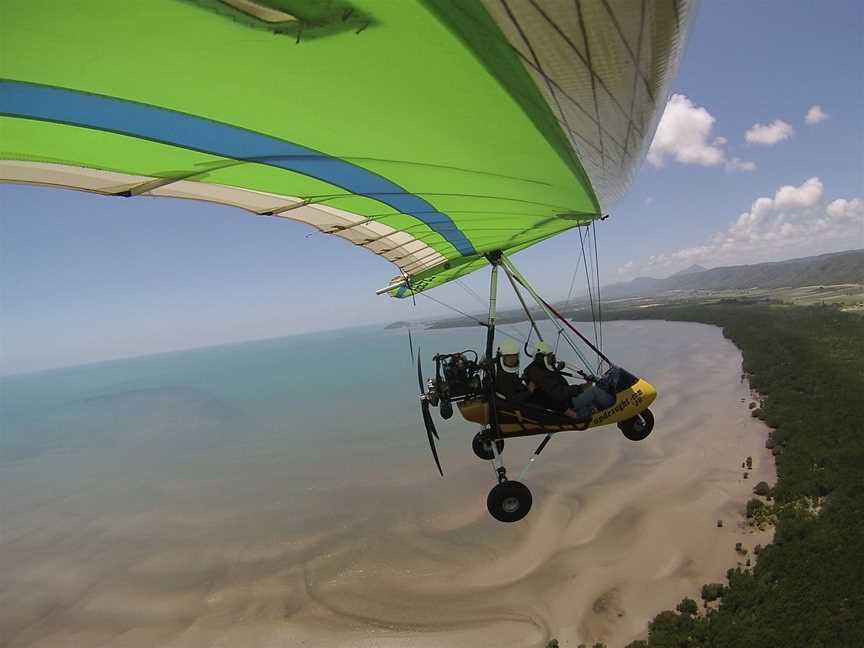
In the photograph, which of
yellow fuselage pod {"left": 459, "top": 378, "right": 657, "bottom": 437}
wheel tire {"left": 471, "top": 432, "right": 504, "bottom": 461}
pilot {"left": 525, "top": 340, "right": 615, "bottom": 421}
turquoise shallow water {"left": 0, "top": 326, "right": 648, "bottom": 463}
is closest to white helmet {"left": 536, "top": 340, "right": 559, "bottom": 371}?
pilot {"left": 525, "top": 340, "right": 615, "bottom": 421}

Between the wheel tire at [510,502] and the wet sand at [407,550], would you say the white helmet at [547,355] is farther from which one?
the wet sand at [407,550]

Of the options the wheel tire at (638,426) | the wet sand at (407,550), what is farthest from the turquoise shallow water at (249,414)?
the wheel tire at (638,426)

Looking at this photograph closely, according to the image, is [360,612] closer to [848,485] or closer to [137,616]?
[137,616]

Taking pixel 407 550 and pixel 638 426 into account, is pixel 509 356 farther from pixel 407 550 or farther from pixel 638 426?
pixel 407 550

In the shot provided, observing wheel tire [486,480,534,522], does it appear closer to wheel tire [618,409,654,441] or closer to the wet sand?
wheel tire [618,409,654,441]

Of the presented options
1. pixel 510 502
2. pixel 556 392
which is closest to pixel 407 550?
pixel 510 502

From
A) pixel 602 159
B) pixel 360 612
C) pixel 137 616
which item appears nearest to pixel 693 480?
pixel 360 612

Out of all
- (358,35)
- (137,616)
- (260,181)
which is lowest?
(137,616)
